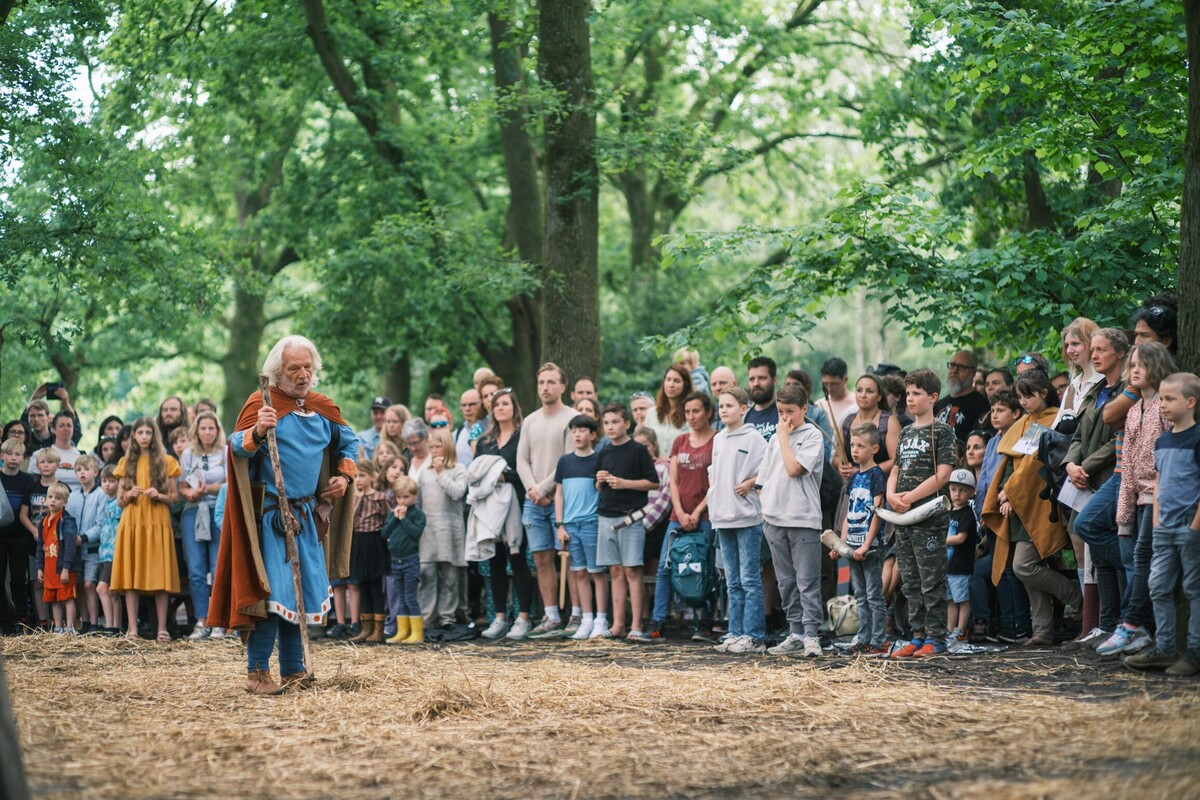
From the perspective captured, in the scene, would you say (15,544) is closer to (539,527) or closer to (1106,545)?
(539,527)

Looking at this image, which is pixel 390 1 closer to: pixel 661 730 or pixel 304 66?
pixel 304 66

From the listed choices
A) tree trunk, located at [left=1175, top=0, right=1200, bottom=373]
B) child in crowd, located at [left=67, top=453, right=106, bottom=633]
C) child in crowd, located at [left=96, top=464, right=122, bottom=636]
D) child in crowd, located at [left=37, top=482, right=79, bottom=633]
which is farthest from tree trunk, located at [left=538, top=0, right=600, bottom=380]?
tree trunk, located at [left=1175, top=0, right=1200, bottom=373]

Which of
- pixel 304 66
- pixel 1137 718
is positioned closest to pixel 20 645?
pixel 1137 718

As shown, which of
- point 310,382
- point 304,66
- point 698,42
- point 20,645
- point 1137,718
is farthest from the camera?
point 698,42

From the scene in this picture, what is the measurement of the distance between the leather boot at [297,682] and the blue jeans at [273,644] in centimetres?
6

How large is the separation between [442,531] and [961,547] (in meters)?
5.00

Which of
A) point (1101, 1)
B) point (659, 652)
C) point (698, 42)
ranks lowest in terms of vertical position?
point (659, 652)

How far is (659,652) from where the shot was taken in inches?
409

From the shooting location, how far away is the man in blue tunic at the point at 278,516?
25.6 ft

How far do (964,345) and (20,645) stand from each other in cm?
939

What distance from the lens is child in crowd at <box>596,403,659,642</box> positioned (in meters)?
11.6

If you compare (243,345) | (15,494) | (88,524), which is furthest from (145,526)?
(243,345)

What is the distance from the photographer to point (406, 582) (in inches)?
484

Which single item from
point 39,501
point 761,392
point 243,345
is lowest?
point 39,501
